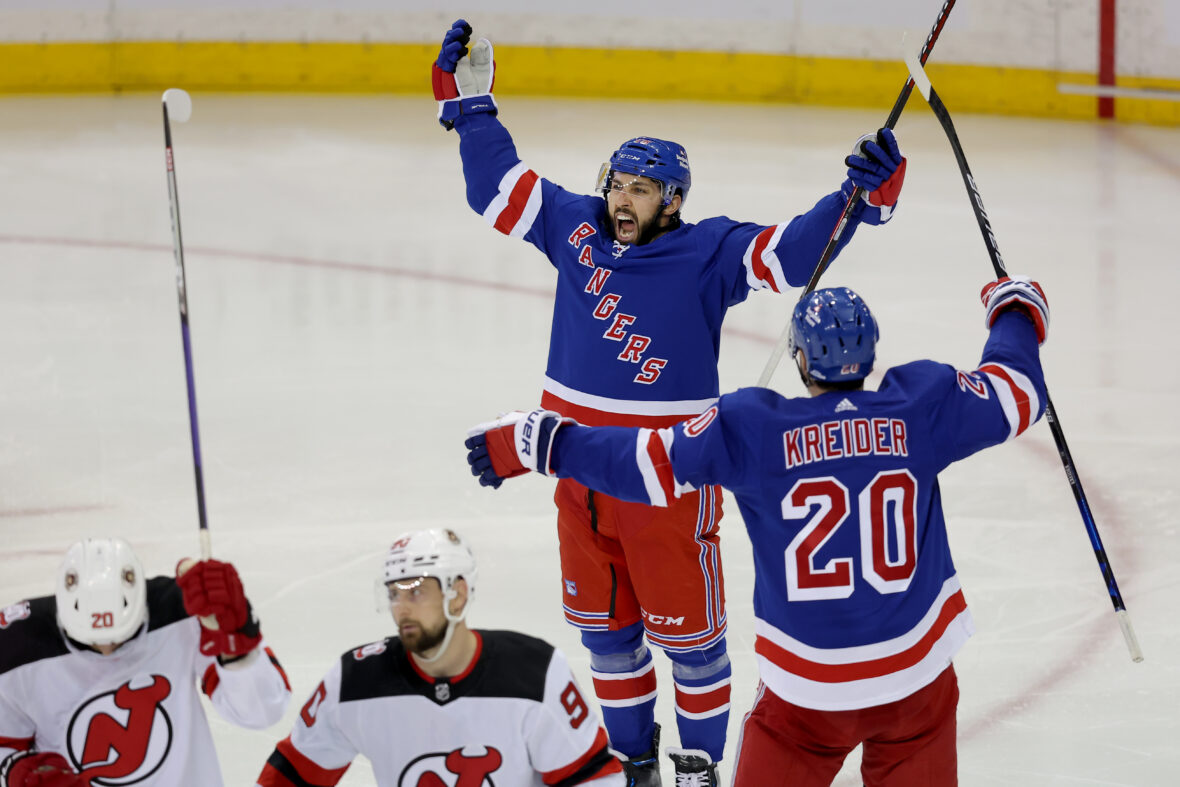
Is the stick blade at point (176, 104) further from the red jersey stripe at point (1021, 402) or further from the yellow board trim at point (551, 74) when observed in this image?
the yellow board trim at point (551, 74)

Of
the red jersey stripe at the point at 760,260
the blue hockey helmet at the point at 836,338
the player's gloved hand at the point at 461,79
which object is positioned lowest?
the blue hockey helmet at the point at 836,338

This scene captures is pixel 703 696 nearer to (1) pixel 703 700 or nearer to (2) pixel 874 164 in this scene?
(1) pixel 703 700

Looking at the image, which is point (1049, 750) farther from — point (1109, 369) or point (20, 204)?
point (20, 204)

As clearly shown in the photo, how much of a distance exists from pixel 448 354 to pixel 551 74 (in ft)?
17.7

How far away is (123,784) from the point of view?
2.74 meters

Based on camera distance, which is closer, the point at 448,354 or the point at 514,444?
the point at 514,444

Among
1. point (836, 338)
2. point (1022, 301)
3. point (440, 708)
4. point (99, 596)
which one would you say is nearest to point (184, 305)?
point (99, 596)

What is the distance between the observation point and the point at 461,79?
4004 millimetres

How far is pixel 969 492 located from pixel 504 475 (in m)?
2.95

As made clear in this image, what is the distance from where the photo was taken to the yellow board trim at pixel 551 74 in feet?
37.9

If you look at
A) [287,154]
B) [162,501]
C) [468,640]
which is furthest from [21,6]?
[468,640]

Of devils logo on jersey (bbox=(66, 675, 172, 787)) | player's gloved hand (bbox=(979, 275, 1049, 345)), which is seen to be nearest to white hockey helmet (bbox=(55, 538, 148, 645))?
devils logo on jersey (bbox=(66, 675, 172, 787))

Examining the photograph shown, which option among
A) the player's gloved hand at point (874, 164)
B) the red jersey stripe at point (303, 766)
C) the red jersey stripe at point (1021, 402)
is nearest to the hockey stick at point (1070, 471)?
the player's gloved hand at point (874, 164)

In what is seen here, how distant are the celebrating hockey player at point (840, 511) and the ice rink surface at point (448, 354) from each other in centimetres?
105
